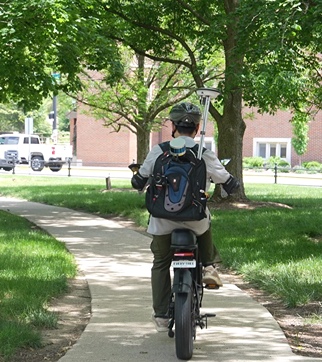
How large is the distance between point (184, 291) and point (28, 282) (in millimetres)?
3295

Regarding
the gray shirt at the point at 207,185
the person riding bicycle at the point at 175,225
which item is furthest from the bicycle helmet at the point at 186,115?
the gray shirt at the point at 207,185

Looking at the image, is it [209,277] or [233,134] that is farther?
[233,134]

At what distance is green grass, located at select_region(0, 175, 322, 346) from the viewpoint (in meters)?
8.57

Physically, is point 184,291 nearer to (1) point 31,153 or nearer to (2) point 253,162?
(1) point 31,153

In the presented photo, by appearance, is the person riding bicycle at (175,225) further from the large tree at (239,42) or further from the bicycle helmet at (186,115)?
the large tree at (239,42)

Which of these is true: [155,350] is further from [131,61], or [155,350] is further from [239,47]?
[131,61]

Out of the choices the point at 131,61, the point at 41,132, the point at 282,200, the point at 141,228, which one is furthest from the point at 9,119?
the point at 141,228

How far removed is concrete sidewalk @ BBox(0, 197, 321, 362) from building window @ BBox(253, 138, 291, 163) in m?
39.8

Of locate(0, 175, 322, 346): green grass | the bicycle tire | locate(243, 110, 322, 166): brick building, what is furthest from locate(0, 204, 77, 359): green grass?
locate(243, 110, 322, 166): brick building

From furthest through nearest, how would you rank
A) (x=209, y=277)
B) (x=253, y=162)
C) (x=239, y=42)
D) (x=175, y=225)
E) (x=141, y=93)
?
1. (x=253, y=162)
2. (x=141, y=93)
3. (x=239, y=42)
4. (x=209, y=277)
5. (x=175, y=225)

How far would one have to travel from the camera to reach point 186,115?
581cm

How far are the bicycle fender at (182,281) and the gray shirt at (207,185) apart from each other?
0.34 metres

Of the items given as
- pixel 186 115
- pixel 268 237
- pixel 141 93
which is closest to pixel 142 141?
pixel 141 93

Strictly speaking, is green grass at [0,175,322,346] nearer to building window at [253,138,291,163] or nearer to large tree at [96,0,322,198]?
large tree at [96,0,322,198]
